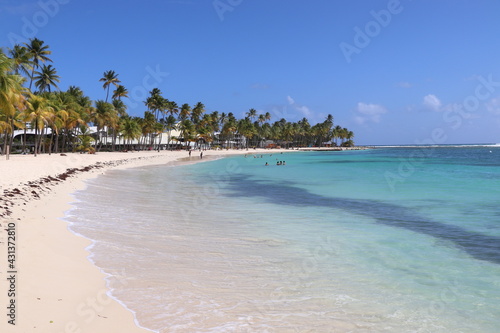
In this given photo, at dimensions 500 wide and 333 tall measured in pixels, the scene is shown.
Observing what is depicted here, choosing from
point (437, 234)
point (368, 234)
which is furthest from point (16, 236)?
point (437, 234)

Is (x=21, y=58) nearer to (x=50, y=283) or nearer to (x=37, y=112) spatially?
(x=37, y=112)

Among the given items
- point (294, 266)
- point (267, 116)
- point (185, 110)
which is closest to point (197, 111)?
point (185, 110)

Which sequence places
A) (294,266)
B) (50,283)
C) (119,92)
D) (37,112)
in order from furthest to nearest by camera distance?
(119,92)
(37,112)
(294,266)
(50,283)

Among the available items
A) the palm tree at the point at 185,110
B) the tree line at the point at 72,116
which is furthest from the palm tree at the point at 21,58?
the palm tree at the point at 185,110

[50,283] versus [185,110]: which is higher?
[185,110]

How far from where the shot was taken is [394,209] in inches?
723

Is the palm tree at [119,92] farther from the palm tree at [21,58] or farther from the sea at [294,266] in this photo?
the sea at [294,266]

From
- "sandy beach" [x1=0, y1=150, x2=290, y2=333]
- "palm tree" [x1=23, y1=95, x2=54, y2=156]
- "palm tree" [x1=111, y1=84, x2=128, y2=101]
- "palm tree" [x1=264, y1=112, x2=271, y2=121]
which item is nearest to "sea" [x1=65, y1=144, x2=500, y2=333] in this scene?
"sandy beach" [x1=0, y1=150, x2=290, y2=333]

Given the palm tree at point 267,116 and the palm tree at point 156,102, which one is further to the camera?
the palm tree at point 267,116

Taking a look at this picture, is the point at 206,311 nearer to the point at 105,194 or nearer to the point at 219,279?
the point at 219,279

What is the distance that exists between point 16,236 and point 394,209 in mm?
15815

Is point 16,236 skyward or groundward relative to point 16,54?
groundward

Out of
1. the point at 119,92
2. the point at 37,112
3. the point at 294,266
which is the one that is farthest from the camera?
the point at 119,92

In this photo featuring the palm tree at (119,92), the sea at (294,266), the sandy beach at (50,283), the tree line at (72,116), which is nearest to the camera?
the sandy beach at (50,283)
